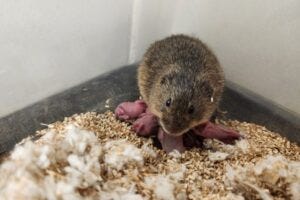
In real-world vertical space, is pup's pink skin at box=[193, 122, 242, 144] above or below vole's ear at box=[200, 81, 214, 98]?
below

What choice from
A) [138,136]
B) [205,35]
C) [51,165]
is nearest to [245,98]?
[205,35]

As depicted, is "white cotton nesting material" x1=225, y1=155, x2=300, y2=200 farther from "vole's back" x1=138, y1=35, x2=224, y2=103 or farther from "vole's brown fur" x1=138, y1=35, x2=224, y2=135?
"vole's back" x1=138, y1=35, x2=224, y2=103

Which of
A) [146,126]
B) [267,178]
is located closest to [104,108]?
[146,126]

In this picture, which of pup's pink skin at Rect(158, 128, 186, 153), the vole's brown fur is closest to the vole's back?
the vole's brown fur

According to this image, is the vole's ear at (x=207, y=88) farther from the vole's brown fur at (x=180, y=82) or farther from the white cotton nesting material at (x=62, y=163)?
the white cotton nesting material at (x=62, y=163)

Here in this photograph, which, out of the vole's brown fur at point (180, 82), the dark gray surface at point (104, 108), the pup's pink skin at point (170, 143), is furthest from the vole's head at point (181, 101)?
the dark gray surface at point (104, 108)

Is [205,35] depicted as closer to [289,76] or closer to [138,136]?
[289,76]

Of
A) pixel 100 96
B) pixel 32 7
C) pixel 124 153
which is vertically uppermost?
pixel 32 7
